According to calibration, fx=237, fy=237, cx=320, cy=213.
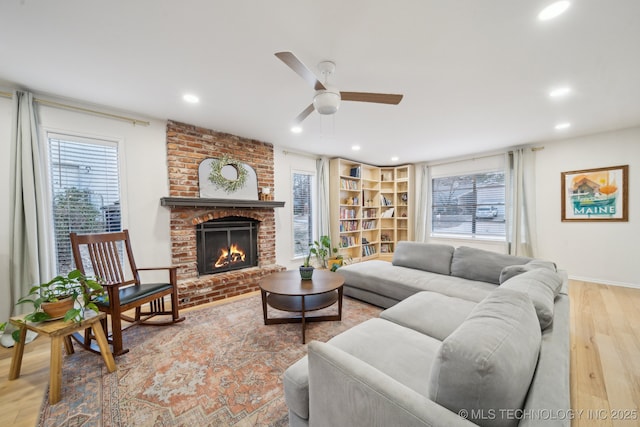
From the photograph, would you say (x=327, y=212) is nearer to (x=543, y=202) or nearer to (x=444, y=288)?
(x=444, y=288)

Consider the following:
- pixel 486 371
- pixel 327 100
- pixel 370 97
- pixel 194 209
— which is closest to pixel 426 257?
pixel 370 97

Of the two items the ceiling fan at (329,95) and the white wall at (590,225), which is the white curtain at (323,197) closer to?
the ceiling fan at (329,95)

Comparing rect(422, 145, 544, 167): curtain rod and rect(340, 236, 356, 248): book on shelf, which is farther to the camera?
rect(340, 236, 356, 248): book on shelf

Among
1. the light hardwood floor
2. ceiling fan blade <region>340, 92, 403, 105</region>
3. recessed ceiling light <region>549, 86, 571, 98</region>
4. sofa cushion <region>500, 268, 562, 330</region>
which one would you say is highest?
recessed ceiling light <region>549, 86, 571, 98</region>

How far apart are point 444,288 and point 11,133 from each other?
14.8 feet

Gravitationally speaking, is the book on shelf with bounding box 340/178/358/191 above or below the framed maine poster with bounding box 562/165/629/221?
above

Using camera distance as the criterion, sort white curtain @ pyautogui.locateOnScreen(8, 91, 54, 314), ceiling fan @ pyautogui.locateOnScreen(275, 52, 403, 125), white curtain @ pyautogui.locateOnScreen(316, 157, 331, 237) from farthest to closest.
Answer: white curtain @ pyautogui.locateOnScreen(316, 157, 331, 237) → white curtain @ pyautogui.locateOnScreen(8, 91, 54, 314) → ceiling fan @ pyautogui.locateOnScreen(275, 52, 403, 125)

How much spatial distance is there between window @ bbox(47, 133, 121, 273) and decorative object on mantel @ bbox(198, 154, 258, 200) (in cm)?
97

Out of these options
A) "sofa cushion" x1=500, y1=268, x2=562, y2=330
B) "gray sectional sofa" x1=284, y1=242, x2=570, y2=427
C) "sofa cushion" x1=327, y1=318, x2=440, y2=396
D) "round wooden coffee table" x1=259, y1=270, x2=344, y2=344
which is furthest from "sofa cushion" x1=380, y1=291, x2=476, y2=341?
"round wooden coffee table" x1=259, y1=270, x2=344, y2=344

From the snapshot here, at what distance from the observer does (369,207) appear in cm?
589

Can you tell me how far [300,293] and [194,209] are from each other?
2.12m

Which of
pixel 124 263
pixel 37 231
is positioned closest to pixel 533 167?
pixel 124 263

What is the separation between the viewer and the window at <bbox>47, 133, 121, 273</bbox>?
2.54 m

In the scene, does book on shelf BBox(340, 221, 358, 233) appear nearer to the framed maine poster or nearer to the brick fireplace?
the brick fireplace
